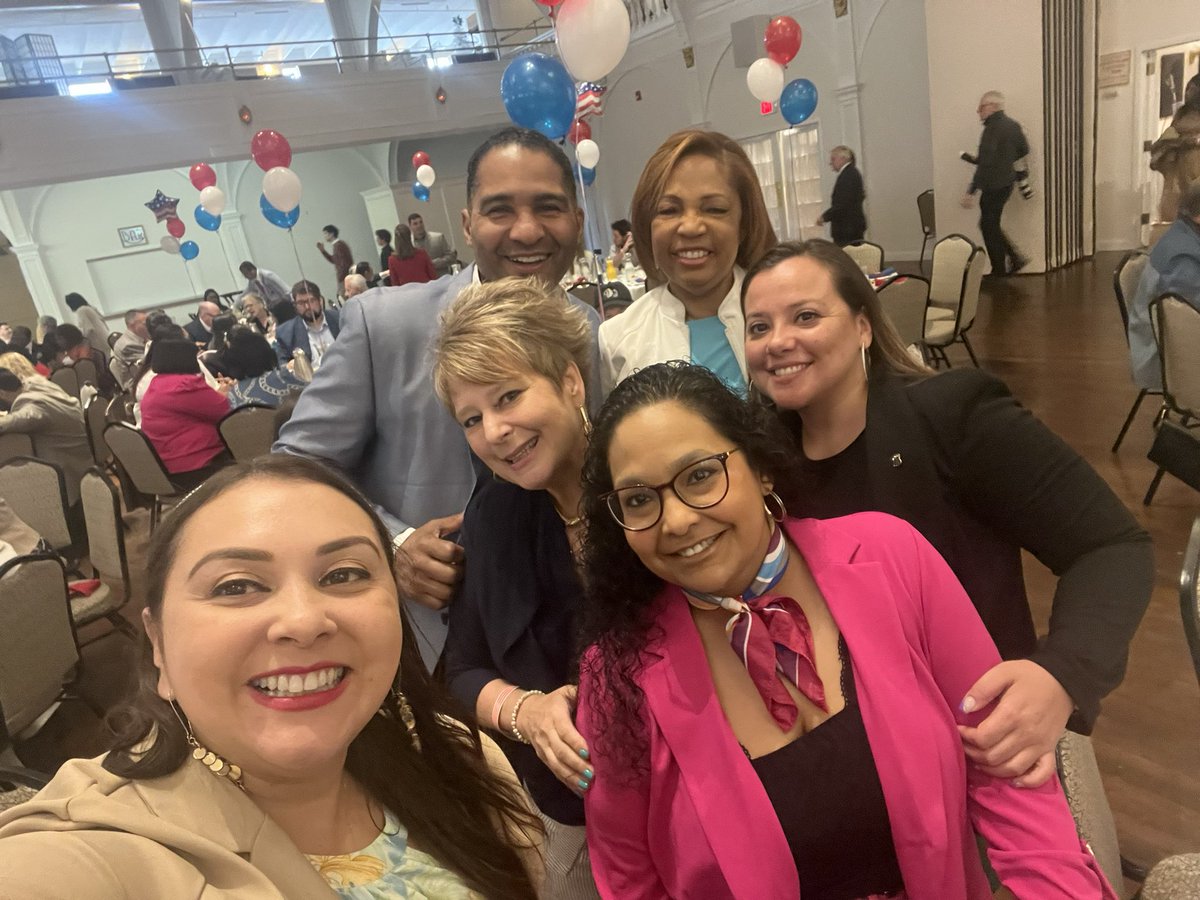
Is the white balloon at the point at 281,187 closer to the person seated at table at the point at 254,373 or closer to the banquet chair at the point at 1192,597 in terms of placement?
the person seated at table at the point at 254,373

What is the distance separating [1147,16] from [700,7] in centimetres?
618

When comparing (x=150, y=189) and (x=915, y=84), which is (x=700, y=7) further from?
(x=150, y=189)

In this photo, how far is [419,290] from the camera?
1705 millimetres

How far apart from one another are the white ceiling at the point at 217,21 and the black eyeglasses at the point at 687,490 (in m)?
12.1

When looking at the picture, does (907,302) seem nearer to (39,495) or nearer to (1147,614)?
(1147,614)

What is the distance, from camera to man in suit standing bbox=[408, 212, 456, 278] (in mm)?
10375

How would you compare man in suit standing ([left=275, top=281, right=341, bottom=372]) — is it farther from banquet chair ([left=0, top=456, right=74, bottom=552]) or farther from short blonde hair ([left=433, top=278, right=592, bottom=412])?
short blonde hair ([left=433, top=278, right=592, bottom=412])

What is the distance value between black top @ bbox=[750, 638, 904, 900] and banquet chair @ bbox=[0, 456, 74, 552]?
409 centimetres

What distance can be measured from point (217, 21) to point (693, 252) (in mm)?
15176

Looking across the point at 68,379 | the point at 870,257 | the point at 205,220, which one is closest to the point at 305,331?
the point at 68,379

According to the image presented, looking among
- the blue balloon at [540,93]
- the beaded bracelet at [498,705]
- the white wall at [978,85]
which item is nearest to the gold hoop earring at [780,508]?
Answer: the beaded bracelet at [498,705]

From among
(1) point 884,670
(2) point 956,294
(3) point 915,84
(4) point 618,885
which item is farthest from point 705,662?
(3) point 915,84

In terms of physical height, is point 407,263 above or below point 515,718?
above

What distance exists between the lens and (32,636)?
2.51m
